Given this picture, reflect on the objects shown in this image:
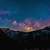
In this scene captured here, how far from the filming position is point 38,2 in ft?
6.31

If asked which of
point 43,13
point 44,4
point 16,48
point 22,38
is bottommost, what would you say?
point 16,48

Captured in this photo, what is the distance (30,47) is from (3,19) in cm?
51

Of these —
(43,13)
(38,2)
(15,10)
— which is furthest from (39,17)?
(15,10)

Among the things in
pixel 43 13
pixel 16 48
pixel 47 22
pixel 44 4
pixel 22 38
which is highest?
pixel 44 4

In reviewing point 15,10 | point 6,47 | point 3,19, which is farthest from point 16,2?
point 6,47

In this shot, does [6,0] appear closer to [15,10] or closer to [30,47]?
[15,10]

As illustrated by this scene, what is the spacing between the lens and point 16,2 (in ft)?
6.38

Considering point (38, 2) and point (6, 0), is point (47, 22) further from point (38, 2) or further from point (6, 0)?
point (6, 0)

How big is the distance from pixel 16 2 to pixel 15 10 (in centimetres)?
11

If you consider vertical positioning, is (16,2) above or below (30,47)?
above

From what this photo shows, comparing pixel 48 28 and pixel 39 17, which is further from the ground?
pixel 39 17

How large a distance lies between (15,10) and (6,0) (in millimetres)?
176

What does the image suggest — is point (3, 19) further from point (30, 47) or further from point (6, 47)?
point (30, 47)

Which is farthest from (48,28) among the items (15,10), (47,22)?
(15,10)
